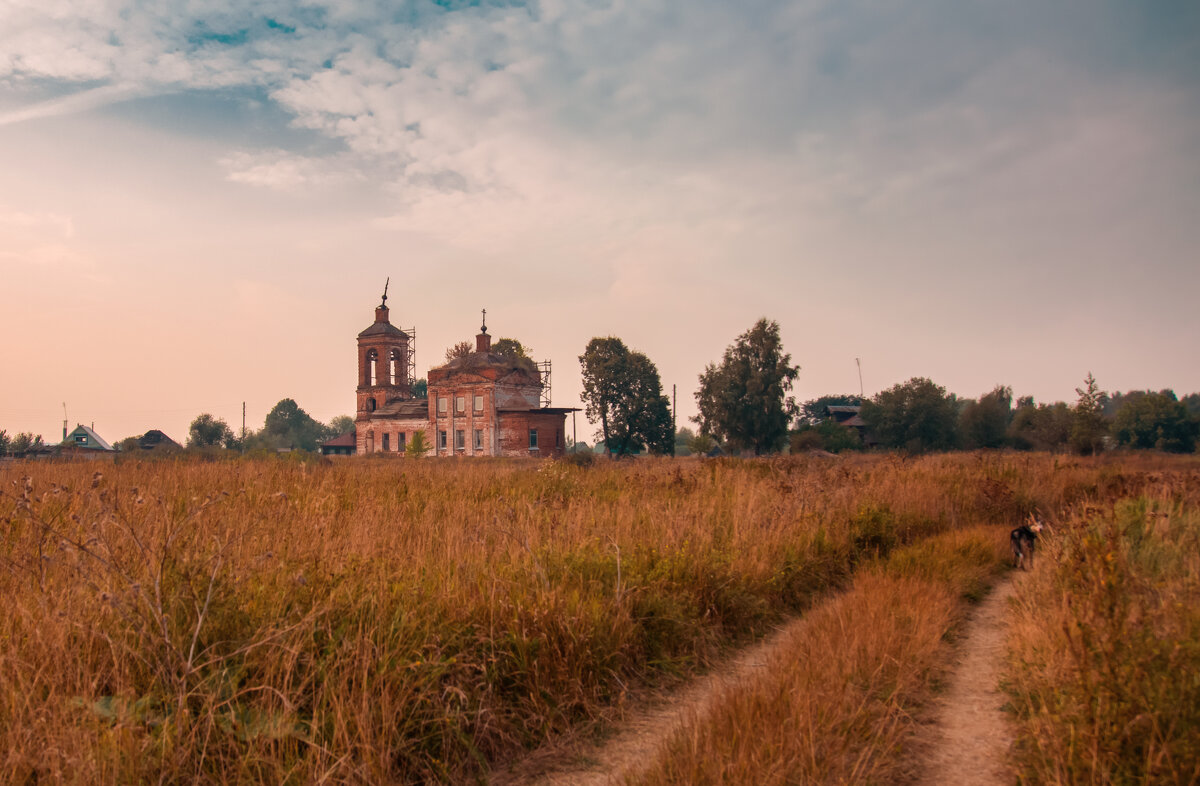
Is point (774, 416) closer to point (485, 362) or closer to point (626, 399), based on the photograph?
point (626, 399)

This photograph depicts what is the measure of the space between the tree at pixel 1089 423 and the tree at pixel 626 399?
3296cm

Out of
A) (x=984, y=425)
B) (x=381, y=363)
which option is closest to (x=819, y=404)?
(x=984, y=425)

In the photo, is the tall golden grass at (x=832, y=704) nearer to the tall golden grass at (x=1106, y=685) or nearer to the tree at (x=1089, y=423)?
the tall golden grass at (x=1106, y=685)

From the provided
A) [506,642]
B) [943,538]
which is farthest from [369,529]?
[943,538]

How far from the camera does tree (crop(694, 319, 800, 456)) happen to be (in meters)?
58.7

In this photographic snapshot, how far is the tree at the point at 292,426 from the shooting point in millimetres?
122562

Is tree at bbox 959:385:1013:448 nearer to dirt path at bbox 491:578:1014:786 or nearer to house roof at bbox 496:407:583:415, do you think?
house roof at bbox 496:407:583:415

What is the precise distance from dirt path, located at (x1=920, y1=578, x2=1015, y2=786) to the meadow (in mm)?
249

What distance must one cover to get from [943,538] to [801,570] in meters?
3.53

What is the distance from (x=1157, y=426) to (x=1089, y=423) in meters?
29.5

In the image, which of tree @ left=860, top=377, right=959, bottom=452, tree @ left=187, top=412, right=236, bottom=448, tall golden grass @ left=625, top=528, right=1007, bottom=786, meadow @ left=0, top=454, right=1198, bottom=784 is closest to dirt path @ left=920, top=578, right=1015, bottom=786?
tall golden grass @ left=625, top=528, right=1007, bottom=786

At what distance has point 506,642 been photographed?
172 inches

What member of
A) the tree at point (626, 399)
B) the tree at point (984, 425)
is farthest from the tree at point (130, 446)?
the tree at point (984, 425)

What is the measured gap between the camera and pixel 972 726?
13.7ft
